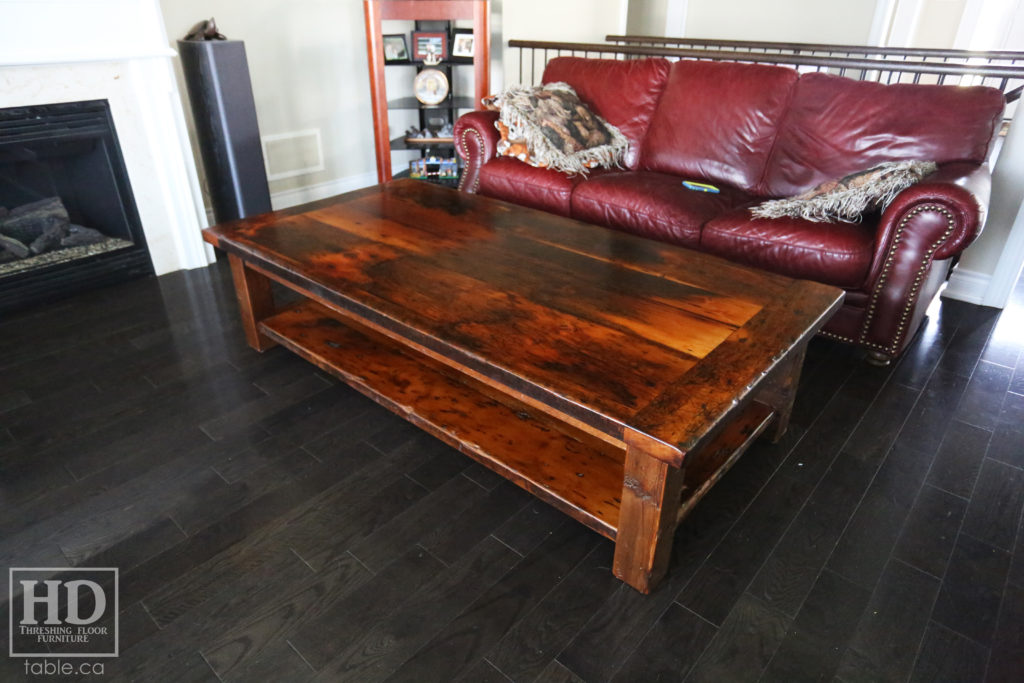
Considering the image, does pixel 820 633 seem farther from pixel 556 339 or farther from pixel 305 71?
pixel 305 71

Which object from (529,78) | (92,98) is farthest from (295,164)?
(529,78)

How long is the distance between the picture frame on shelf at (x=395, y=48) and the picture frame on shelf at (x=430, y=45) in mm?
107

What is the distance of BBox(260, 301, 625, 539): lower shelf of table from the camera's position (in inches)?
57.7

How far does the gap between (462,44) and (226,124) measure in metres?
1.55

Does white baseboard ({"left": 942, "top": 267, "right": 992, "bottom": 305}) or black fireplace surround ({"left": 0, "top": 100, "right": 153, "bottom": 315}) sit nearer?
black fireplace surround ({"left": 0, "top": 100, "right": 153, "bottom": 315})

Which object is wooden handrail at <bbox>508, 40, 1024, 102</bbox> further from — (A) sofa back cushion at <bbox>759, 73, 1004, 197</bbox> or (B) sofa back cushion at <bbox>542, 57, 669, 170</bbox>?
(B) sofa back cushion at <bbox>542, 57, 669, 170</bbox>

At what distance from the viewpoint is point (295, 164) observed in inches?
148

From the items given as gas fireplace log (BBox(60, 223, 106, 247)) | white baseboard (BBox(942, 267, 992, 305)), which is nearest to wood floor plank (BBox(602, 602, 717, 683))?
white baseboard (BBox(942, 267, 992, 305))

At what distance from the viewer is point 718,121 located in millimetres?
2908

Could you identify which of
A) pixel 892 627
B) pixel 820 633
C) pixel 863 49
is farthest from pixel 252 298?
pixel 863 49

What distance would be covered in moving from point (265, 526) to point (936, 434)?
1930 mm

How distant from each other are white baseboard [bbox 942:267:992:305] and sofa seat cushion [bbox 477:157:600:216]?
165 cm

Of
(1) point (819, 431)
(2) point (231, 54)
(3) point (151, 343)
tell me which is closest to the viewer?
(1) point (819, 431)

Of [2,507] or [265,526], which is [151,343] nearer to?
[2,507]
